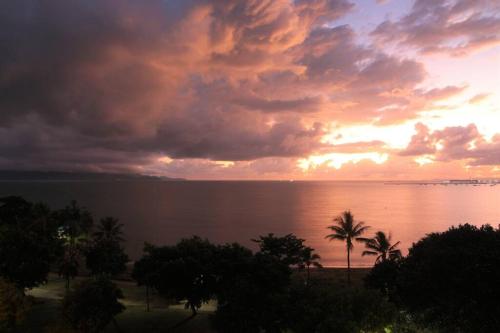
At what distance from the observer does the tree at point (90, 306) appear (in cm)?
3419

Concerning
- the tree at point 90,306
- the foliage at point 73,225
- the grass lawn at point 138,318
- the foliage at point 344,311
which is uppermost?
the foliage at point 73,225

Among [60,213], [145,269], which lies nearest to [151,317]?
[145,269]

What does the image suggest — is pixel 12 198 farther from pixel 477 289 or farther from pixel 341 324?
pixel 477 289

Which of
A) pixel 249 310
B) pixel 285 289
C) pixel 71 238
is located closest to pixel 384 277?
pixel 285 289

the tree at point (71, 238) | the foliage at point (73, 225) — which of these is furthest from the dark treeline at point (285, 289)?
the foliage at point (73, 225)

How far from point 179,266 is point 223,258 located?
586cm

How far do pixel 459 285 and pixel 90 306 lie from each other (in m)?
34.1

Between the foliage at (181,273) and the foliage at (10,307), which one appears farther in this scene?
the foliage at (181,273)

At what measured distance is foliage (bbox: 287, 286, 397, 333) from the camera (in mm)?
27562

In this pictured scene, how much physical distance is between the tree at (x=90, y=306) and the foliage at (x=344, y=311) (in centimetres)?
1887

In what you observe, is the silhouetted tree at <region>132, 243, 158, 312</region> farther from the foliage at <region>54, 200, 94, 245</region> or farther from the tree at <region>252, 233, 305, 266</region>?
the foliage at <region>54, 200, 94, 245</region>

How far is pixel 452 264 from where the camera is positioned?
1182 inches

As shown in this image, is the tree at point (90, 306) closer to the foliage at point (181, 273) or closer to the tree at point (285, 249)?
the foliage at point (181, 273)

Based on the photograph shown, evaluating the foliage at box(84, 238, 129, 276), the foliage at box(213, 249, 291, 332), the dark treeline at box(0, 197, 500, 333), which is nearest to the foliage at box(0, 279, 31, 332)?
the dark treeline at box(0, 197, 500, 333)
